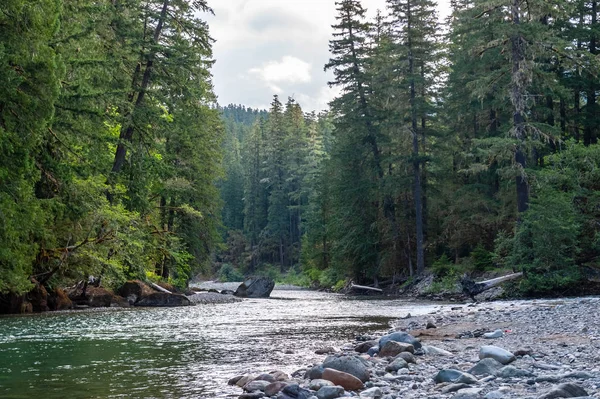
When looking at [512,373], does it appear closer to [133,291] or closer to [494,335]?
[494,335]

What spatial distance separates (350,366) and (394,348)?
6.05ft

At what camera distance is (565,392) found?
482 cm

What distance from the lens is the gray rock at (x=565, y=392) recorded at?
482 centimetres

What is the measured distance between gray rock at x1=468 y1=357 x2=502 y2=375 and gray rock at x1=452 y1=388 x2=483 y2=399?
3.06ft

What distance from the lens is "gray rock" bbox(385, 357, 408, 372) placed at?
285 inches

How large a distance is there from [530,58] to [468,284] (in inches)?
381

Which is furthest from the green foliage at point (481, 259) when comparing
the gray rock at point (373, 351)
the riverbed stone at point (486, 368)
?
the riverbed stone at point (486, 368)

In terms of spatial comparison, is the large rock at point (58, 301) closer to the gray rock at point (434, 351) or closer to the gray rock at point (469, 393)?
the gray rock at point (434, 351)

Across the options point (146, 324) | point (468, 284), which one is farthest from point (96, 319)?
point (468, 284)

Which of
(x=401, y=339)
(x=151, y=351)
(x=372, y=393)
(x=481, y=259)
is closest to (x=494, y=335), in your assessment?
(x=401, y=339)

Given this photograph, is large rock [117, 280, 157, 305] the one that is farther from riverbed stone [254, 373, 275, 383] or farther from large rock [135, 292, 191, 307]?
riverbed stone [254, 373, 275, 383]

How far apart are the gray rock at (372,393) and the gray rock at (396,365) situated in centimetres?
131

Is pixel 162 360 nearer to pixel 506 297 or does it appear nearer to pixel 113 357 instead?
pixel 113 357

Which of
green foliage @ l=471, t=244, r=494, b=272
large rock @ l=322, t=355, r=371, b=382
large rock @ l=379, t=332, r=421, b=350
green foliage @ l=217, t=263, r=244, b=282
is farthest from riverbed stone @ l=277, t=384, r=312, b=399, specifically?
green foliage @ l=217, t=263, r=244, b=282
